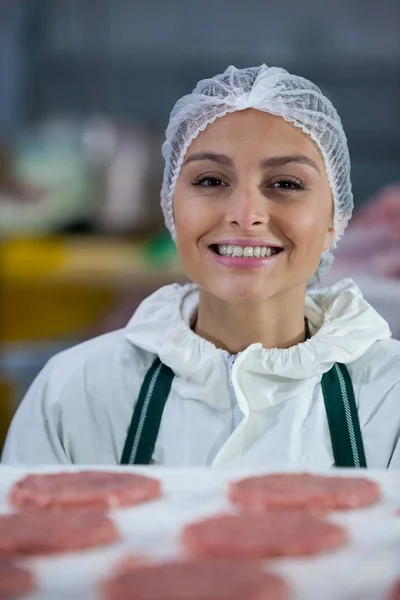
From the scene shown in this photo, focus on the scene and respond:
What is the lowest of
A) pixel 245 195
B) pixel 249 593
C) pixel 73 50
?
pixel 249 593

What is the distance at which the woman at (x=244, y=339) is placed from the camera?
121cm

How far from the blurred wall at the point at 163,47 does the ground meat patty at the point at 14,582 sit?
11.4 ft

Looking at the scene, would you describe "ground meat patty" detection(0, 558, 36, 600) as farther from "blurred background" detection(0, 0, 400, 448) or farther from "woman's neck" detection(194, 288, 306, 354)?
"blurred background" detection(0, 0, 400, 448)

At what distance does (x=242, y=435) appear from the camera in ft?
4.18

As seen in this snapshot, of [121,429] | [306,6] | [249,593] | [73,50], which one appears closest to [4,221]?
[73,50]

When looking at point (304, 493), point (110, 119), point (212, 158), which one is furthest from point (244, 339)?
point (110, 119)

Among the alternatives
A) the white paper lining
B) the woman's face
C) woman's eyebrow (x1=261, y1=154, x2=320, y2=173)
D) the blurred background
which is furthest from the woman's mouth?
the blurred background

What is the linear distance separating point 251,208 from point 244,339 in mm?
265

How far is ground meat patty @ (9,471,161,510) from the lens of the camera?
0.88 m

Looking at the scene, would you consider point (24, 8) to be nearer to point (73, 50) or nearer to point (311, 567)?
point (73, 50)

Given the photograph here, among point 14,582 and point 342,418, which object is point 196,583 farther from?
point 342,418

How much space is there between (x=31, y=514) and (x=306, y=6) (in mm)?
3661

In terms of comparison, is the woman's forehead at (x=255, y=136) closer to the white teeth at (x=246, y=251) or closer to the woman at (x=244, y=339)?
the woman at (x=244, y=339)

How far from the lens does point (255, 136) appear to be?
3.91 ft
